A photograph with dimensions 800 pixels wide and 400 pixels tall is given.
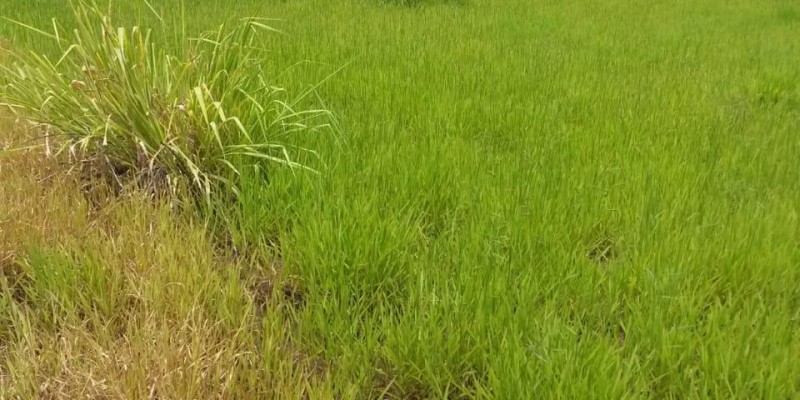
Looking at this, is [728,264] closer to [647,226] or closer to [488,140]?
[647,226]

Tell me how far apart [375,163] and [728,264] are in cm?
108

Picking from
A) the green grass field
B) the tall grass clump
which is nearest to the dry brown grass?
the green grass field

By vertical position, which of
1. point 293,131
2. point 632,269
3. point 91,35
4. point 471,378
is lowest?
point 471,378

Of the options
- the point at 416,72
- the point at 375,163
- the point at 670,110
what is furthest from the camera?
the point at 416,72

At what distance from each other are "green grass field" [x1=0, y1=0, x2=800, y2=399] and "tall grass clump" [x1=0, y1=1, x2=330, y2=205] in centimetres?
11

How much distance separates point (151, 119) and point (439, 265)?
3.58 ft

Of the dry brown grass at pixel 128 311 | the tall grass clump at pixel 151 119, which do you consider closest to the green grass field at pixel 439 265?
the dry brown grass at pixel 128 311

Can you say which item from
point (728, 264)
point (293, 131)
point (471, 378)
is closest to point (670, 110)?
point (728, 264)

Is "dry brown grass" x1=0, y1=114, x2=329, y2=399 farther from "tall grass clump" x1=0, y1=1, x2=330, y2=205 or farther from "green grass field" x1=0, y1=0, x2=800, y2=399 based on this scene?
Result: "tall grass clump" x1=0, y1=1, x2=330, y2=205

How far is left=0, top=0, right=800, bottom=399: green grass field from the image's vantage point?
1.17 meters

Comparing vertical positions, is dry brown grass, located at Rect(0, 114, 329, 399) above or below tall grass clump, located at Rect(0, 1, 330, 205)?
below

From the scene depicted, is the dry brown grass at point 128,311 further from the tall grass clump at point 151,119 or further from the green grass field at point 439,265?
the tall grass clump at point 151,119

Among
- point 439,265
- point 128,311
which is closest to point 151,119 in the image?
point 128,311

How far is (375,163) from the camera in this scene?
6.50 feet
